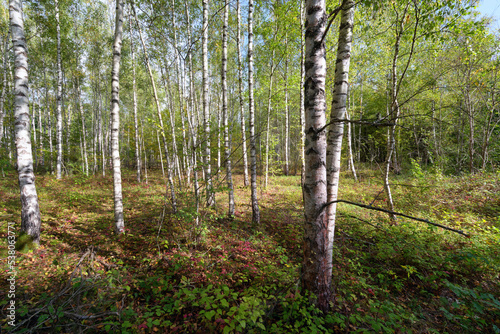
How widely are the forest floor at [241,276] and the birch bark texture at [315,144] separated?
16.3 inches

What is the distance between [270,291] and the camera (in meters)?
3.27

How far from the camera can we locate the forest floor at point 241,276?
105 inches

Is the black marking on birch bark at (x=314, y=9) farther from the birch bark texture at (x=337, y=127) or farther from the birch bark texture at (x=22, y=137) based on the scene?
the birch bark texture at (x=22, y=137)

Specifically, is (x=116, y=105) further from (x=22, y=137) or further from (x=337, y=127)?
(x=337, y=127)

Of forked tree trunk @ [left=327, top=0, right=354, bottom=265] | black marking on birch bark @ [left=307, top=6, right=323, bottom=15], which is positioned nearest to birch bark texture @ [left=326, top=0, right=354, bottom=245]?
forked tree trunk @ [left=327, top=0, right=354, bottom=265]

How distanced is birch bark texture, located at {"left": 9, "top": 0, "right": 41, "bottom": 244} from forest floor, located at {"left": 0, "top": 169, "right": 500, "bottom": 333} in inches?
22.3

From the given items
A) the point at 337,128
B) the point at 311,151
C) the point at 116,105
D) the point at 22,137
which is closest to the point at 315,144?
the point at 311,151

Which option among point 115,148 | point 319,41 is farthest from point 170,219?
point 319,41

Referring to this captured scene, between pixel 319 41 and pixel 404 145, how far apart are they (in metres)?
19.1

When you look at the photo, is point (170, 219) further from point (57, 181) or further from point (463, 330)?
point (57, 181)

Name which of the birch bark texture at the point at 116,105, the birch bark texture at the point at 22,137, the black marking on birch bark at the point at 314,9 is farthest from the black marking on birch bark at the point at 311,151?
the birch bark texture at the point at 22,137

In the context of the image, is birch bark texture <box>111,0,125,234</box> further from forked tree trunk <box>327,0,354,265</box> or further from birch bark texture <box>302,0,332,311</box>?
forked tree trunk <box>327,0,354,265</box>

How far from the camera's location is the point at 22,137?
4.42 meters

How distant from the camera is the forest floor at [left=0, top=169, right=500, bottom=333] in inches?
105
